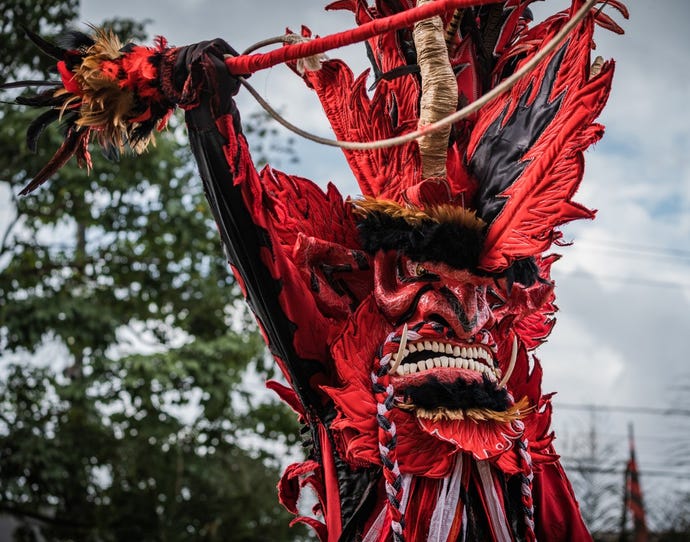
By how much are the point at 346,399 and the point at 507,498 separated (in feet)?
1.81

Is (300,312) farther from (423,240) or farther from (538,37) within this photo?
(538,37)

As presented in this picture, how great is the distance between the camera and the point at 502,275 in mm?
2592

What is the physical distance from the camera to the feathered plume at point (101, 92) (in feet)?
7.35

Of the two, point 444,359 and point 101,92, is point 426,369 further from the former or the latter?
point 101,92

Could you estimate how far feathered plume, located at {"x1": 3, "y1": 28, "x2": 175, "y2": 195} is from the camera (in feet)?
7.35

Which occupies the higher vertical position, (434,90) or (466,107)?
(434,90)

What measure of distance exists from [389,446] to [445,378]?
0.25 metres

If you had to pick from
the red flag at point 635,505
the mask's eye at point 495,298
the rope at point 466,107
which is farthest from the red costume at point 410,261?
the red flag at point 635,505

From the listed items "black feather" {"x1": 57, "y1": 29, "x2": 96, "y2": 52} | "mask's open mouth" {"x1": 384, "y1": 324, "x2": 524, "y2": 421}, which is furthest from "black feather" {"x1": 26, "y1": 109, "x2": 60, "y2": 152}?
"mask's open mouth" {"x1": 384, "y1": 324, "x2": 524, "y2": 421}

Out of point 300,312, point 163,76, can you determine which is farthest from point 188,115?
point 300,312

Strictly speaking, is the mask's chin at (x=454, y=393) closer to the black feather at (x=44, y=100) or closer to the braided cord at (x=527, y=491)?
the braided cord at (x=527, y=491)

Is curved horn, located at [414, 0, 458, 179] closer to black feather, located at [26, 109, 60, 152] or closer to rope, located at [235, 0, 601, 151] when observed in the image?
rope, located at [235, 0, 601, 151]

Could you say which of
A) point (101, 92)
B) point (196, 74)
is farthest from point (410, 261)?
point (101, 92)

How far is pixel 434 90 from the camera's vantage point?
8.75 ft
